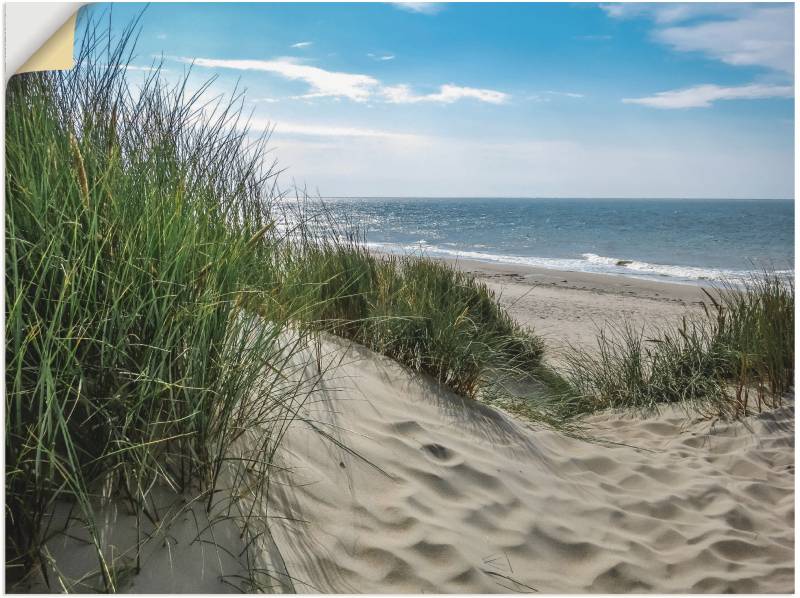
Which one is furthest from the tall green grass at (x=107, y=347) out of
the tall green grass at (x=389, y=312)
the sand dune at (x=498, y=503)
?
the tall green grass at (x=389, y=312)

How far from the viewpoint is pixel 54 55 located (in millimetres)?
1695

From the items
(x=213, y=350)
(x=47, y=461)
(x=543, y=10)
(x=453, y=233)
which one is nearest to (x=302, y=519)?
(x=213, y=350)

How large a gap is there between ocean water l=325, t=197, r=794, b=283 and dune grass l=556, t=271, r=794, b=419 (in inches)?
42.8

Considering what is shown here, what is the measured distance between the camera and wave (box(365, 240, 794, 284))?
11117mm

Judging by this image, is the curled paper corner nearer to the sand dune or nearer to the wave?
the sand dune

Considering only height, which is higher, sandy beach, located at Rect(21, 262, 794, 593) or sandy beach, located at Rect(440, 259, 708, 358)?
sandy beach, located at Rect(440, 259, 708, 358)

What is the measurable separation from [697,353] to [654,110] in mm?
1970

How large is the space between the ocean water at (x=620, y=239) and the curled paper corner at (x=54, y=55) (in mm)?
2280

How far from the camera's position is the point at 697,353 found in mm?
3766

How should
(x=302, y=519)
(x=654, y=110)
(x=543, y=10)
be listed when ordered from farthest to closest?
(x=654, y=110)
(x=543, y=10)
(x=302, y=519)

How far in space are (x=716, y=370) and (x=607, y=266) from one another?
428 inches

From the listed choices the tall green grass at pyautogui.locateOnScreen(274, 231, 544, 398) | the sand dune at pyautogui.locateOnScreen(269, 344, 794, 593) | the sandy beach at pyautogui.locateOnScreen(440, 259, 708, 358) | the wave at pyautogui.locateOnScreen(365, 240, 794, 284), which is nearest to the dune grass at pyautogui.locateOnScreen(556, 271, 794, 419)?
the sand dune at pyautogui.locateOnScreen(269, 344, 794, 593)

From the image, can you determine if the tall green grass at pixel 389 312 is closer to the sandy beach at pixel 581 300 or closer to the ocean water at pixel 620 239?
the ocean water at pixel 620 239

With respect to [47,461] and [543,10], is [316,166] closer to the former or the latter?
[543,10]
